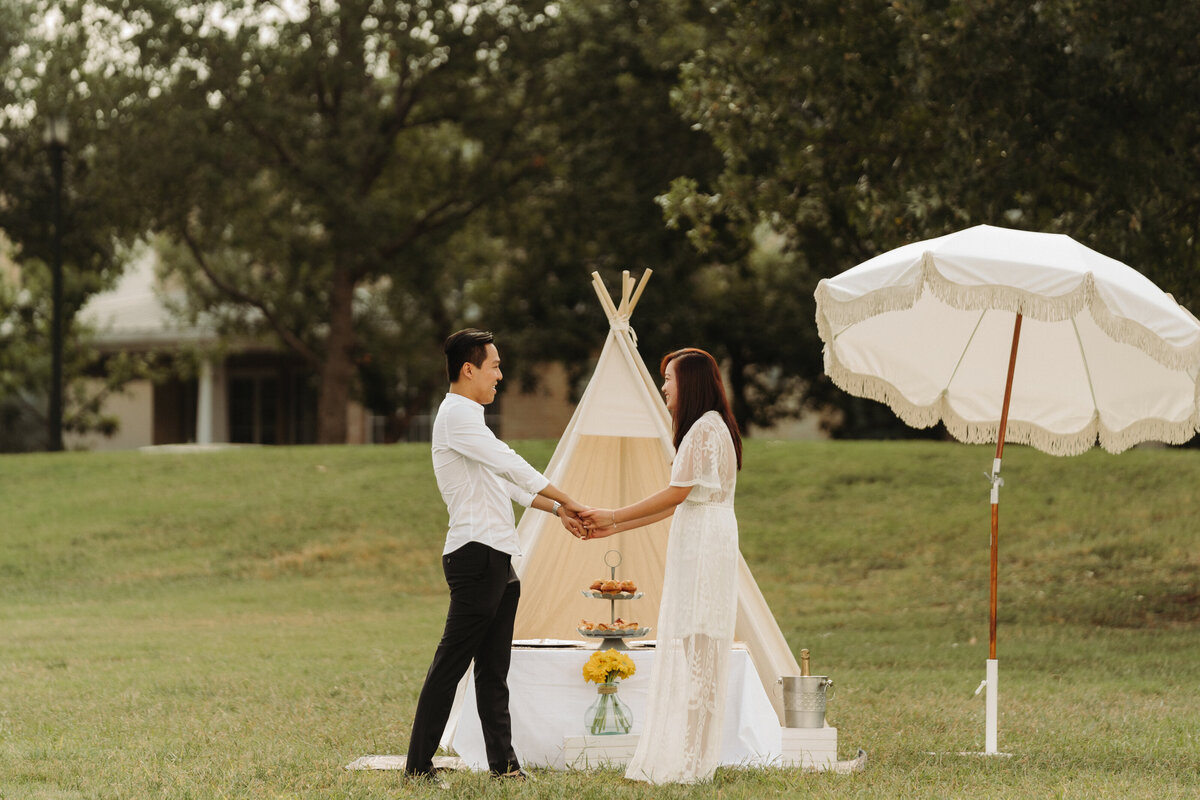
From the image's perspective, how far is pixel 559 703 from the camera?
22.8 feet

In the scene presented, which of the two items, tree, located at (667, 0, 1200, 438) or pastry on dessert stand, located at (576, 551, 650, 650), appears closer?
pastry on dessert stand, located at (576, 551, 650, 650)

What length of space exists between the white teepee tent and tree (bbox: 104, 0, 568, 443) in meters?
15.3

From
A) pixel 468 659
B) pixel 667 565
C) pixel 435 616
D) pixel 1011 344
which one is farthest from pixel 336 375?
pixel 667 565

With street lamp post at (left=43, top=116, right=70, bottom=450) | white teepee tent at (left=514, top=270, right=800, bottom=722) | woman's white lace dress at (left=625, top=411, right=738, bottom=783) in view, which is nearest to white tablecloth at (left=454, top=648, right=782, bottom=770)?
white teepee tent at (left=514, top=270, right=800, bottom=722)

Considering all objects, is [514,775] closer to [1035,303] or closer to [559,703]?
[559,703]

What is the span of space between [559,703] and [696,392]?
72.1 inches

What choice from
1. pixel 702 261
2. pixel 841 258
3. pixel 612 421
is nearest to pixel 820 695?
pixel 612 421

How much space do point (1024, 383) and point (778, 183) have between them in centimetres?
593

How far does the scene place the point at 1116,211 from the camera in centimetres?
1159

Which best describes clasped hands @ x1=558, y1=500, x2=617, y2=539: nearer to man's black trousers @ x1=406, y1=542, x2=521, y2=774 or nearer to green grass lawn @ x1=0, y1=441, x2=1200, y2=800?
man's black trousers @ x1=406, y1=542, x2=521, y2=774

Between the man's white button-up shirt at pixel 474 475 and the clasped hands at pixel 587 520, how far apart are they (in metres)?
0.30

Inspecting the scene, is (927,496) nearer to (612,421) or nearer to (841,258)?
(841,258)

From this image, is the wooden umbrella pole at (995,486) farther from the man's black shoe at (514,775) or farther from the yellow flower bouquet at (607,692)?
the man's black shoe at (514,775)

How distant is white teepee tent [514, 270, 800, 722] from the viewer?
738 centimetres
